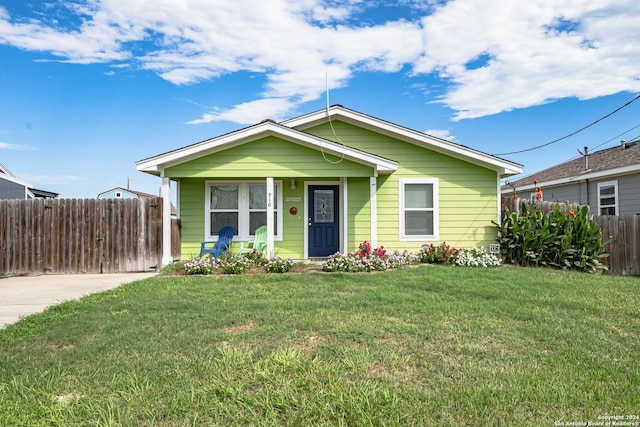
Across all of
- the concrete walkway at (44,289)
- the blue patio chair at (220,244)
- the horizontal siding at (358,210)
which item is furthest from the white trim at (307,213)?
the concrete walkway at (44,289)

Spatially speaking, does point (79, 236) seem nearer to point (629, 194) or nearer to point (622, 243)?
point (622, 243)

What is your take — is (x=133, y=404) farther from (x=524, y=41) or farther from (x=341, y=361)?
(x=524, y=41)

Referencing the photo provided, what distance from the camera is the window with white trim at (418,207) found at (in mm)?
11367

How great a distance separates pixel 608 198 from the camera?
48.6 feet

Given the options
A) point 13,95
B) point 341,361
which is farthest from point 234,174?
point 13,95

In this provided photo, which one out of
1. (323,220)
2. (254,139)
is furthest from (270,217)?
(323,220)

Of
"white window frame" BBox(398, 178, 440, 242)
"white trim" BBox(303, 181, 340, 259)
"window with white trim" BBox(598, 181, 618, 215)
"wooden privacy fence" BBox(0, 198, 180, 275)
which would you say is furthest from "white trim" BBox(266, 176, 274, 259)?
"window with white trim" BBox(598, 181, 618, 215)

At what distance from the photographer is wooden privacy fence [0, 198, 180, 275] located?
9.60 meters

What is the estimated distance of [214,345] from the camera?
12.8 feet

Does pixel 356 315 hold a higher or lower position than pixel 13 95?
lower

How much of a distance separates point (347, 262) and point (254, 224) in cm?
348

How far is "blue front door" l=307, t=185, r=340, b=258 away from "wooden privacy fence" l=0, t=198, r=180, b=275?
13.5 ft

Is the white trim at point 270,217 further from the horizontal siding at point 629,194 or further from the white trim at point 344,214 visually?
the horizontal siding at point 629,194

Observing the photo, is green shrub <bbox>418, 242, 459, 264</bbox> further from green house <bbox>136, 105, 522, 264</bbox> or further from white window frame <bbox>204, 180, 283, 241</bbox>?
white window frame <bbox>204, 180, 283, 241</bbox>
